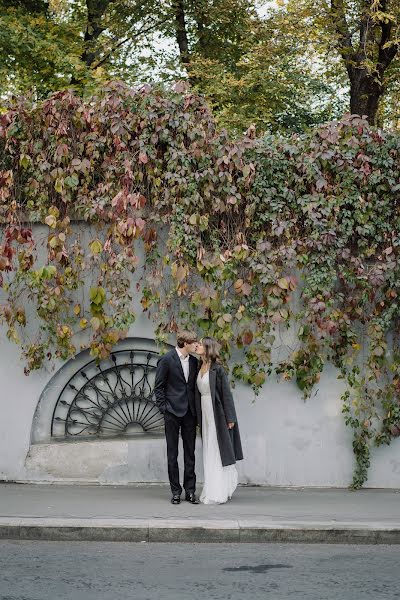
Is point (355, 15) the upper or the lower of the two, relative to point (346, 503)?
upper

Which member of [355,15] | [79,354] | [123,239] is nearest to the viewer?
[123,239]

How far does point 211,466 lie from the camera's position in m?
10.5

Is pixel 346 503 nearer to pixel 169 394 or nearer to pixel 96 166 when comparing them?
pixel 169 394

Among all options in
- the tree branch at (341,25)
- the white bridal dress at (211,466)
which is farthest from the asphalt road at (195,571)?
the tree branch at (341,25)

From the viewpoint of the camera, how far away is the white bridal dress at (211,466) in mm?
10414

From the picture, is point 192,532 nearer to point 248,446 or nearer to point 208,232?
point 248,446

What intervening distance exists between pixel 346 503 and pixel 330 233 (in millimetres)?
3021

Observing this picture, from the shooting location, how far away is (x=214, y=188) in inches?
453

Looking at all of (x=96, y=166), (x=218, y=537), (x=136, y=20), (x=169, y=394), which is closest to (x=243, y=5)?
(x=136, y=20)

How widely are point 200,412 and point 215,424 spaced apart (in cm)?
21

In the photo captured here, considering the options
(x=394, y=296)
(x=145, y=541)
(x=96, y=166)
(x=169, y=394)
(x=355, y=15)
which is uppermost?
(x=355, y=15)

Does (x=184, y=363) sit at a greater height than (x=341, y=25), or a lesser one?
lesser

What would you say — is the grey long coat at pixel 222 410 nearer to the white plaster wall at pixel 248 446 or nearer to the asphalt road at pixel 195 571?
the white plaster wall at pixel 248 446

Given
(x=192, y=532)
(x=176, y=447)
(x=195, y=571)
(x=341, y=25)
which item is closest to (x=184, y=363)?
(x=176, y=447)
